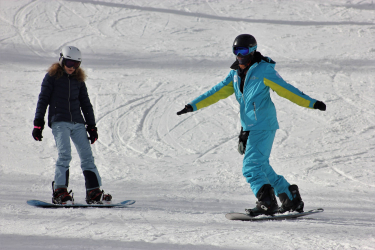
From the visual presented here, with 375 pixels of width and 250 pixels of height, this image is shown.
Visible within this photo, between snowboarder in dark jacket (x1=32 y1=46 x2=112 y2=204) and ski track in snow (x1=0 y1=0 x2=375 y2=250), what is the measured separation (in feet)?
1.65

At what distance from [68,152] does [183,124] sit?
4431mm

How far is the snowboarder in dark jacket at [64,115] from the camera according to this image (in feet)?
14.1

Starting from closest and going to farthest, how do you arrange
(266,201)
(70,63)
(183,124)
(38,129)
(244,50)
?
(266,201) < (244,50) < (38,129) < (70,63) < (183,124)

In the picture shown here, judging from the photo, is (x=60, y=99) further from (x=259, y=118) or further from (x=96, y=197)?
(x=259, y=118)

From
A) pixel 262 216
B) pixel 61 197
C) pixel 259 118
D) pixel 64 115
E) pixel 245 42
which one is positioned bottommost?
pixel 262 216

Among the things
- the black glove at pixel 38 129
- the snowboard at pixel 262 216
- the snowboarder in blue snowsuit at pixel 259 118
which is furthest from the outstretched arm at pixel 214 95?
the black glove at pixel 38 129

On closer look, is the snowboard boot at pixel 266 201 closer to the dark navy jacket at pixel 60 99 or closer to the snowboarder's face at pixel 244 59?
the snowboarder's face at pixel 244 59

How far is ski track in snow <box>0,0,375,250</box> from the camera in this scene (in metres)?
3.25

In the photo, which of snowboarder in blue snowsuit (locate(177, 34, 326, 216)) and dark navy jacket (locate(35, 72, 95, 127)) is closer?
snowboarder in blue snowsuit (locate(177, 34, 326, 216))

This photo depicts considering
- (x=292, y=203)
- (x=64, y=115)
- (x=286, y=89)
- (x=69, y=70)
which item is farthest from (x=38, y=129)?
(x=292, y=203)

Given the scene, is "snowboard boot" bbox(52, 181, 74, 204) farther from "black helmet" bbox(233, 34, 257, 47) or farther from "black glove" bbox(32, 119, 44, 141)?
"black helmet" bbox(233, 34, 257, 47)

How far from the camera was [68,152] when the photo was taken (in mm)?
4355

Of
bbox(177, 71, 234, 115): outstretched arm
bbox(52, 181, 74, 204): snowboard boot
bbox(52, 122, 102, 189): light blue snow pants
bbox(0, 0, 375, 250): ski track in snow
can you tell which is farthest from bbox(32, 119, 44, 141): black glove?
bbox(177, 71, 234, 115): outstretched arm

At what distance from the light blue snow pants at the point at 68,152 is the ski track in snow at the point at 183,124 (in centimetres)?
53
